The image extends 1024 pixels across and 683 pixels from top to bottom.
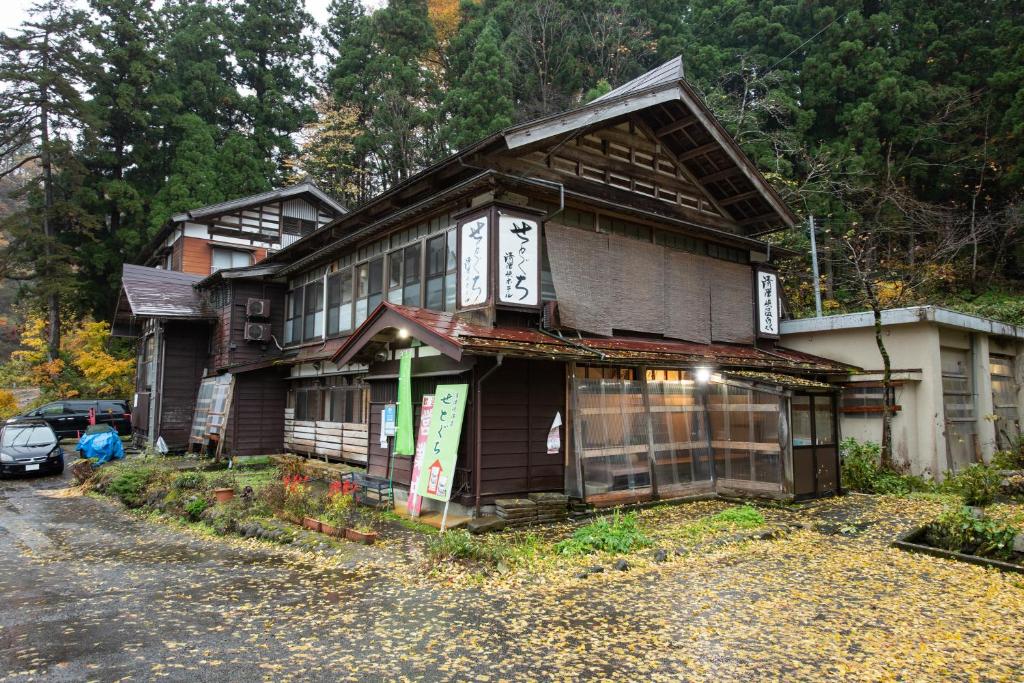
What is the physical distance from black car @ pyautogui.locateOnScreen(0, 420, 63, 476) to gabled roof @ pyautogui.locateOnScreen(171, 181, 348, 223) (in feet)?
34.2

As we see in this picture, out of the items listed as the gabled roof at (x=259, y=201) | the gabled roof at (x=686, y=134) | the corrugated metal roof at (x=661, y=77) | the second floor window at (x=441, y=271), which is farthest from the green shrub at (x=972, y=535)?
the gabled roof at (x=259, y=201)

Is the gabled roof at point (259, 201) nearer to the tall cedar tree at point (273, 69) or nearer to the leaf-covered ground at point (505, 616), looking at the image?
the tall cedar tree at point (273, 69)

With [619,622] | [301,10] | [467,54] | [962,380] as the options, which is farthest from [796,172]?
[301,10]

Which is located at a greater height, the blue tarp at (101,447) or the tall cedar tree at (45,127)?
the tall cedar tree at (45,127)

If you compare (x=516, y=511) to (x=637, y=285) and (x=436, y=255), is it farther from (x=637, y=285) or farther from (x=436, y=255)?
(x=637, y=285)

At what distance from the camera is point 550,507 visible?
1008 centimetres

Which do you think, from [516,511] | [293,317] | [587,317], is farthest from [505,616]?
[293,317]

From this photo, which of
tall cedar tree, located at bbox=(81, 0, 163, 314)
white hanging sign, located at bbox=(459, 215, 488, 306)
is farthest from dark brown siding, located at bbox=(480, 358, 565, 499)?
tall cedar tree, located at bbox=(81, 0, 163, 314)

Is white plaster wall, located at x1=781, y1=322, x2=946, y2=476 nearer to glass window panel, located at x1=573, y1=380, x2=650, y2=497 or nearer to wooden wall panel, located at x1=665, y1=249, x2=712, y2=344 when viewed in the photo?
wooden wall panel, located at x1=665, y1=249, x2=712, y2=344

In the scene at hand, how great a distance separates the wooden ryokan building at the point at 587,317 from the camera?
10680mm

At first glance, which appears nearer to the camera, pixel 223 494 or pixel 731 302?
pixel 223 494

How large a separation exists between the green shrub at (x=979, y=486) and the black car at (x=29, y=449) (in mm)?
22623

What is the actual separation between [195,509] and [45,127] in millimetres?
27949

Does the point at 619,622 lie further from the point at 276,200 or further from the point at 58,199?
the point at 58,199
